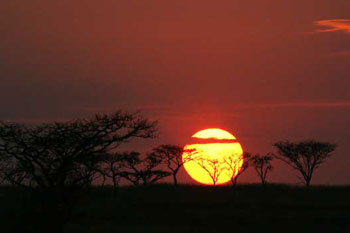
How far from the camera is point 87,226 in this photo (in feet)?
101

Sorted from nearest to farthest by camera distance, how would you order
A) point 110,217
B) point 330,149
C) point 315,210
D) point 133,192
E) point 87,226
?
point 87,226
point 110,217
point 315,210
point 133,192
point 330,149

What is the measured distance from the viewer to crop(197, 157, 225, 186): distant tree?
90.8 metres

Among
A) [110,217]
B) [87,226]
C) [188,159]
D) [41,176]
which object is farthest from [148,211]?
[188,159]

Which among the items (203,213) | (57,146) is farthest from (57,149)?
(203,213)

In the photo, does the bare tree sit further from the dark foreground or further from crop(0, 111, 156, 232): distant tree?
crop(0, 111, 156, 232): distant tree

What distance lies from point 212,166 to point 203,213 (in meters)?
51.7

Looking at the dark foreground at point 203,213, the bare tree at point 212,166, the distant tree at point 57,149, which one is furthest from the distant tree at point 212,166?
the distant tree at point 57,149

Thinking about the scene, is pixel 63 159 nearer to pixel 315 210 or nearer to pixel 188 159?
pixel 315 210

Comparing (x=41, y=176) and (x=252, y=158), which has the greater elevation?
(x=252, y=158)

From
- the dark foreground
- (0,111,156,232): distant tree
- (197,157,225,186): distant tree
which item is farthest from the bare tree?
(0,111,156,232): distant tree

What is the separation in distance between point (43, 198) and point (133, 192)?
37.6 m

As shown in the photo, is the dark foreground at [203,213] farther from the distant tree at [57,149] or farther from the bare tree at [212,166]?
the bare tree at [212,166]

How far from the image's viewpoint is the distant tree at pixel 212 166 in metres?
90.8

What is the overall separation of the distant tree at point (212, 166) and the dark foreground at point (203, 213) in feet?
96.9
